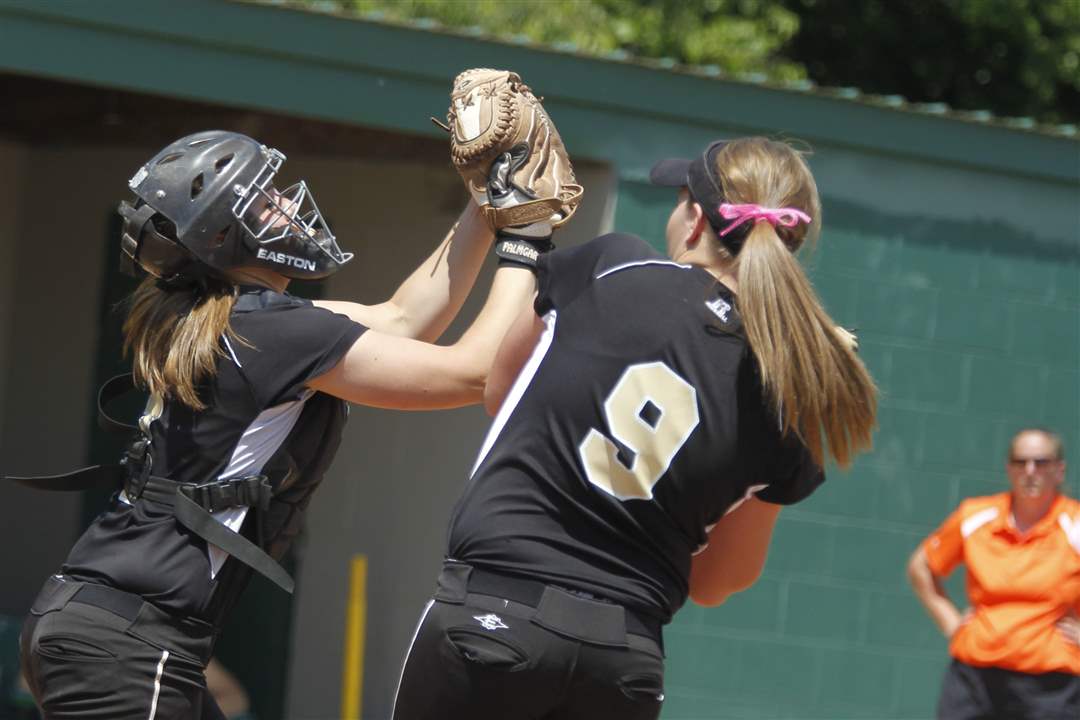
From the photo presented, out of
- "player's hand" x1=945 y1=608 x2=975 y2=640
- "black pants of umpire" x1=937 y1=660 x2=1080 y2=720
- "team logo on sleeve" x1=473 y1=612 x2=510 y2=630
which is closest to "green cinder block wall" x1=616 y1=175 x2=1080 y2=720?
"player's hand" x1=945 y1=608 x2=975 y2=640

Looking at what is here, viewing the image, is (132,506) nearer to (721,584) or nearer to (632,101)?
(721,584)

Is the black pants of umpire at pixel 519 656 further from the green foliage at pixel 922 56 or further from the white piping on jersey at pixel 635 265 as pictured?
the green foliage at pixel 922 56

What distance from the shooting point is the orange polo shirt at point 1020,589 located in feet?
18.6

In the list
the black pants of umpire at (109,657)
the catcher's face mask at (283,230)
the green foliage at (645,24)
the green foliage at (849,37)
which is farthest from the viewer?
the green foliage at (849,37)

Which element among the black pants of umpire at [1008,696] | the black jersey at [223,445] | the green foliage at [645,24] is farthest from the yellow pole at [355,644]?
the green foliage at [645,24]

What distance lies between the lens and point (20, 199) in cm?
848

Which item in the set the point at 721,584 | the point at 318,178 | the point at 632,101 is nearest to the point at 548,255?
the point at 721,584

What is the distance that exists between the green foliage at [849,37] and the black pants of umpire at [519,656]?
9292 millimetres

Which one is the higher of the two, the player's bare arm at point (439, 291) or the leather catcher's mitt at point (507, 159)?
the leather catcher's mitt at point (507, 159)

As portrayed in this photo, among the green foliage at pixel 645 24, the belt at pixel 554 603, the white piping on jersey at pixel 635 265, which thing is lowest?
the belt at pixel 554 603

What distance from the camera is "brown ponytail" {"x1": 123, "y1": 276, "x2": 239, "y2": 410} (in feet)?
9.48

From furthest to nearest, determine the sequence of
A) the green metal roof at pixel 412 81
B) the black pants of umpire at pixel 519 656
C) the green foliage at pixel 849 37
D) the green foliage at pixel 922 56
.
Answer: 1. the green foliage at pixel 922 56
2. the green foliage at pixel 849 37
3. the green metal roof at pixel 412 81
4. the black pants of umpire at pixel 519 656

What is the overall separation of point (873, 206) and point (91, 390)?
4395 mm

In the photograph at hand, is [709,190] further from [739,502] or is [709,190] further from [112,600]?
[112,600]
